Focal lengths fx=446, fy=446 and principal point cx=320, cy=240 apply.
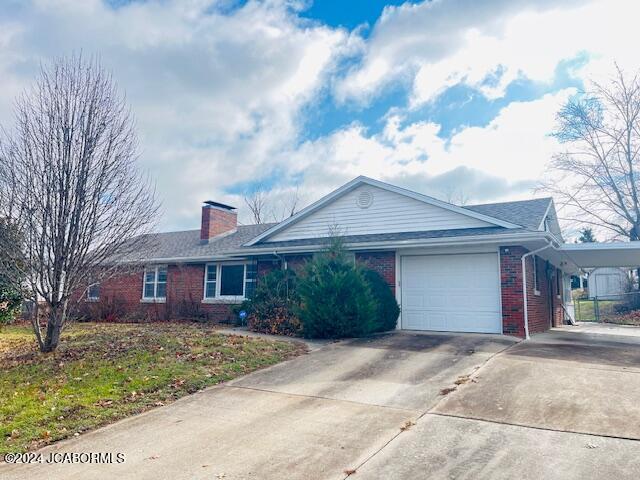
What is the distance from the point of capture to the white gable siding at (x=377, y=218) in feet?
45.0

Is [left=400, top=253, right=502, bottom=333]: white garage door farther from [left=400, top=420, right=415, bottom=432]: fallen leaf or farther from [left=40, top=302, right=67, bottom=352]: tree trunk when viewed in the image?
[left=40, top=302, right=67, bottom=352]: tree trunk

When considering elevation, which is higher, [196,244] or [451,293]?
[196,244]

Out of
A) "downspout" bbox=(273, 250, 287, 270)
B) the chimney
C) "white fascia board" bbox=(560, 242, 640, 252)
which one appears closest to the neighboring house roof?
the chimney

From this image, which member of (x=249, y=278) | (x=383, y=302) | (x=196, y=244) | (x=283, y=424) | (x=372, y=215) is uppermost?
(x=372, y=215)

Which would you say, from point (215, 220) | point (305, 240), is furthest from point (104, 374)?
point (215, 220)

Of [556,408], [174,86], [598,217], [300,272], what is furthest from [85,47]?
[598,217]

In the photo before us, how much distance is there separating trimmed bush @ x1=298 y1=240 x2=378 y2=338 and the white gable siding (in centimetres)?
316

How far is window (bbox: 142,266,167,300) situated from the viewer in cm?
1973

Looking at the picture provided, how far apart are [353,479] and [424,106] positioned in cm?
1233

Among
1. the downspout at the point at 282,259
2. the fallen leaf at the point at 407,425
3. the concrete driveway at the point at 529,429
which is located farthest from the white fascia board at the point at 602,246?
the fallen leaf at the point at 407,425

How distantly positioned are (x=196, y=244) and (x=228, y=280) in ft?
12.5

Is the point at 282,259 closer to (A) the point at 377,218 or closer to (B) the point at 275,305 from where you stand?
(B) the point at 275,305

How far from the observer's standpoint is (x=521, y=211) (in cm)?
1440

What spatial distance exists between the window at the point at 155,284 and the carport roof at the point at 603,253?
613 inches
